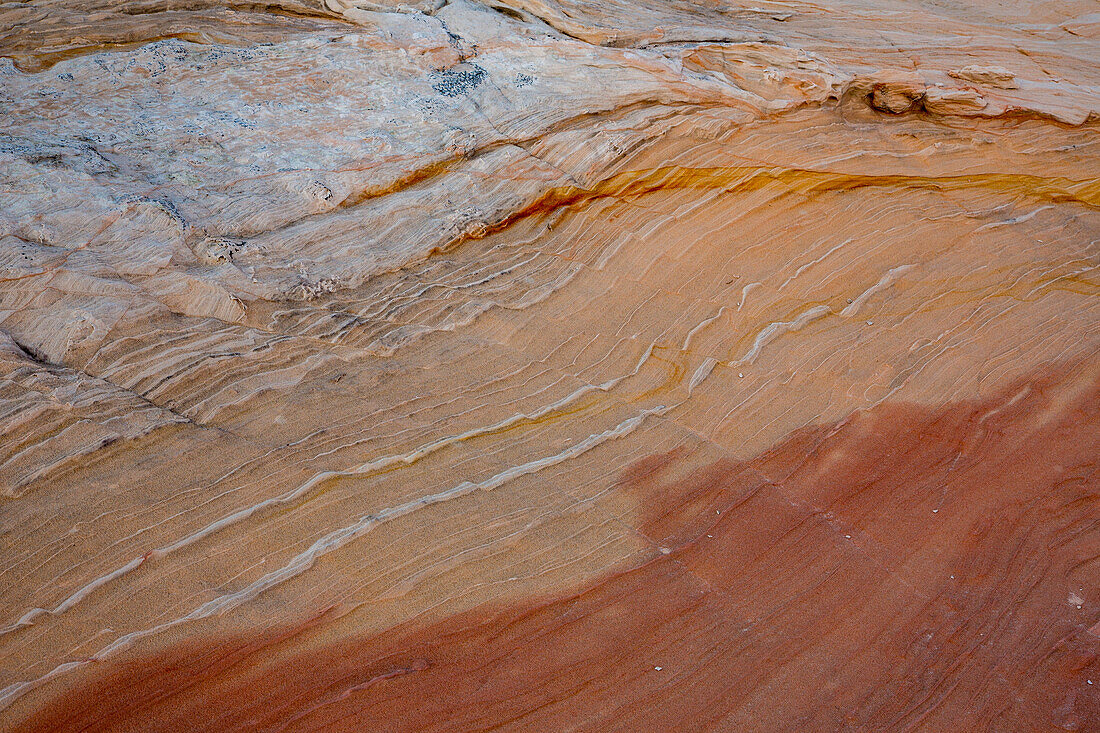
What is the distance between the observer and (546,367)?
5574 millimetres

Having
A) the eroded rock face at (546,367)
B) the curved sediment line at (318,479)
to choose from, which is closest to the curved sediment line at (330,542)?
the eroded rock face at (546,367)

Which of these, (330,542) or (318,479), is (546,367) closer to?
(318,479)

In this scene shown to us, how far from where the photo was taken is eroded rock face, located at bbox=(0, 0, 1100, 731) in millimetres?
3781

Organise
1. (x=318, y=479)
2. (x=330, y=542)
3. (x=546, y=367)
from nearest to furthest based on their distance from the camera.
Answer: (x=330, y=542) < (x=318, y=479) < (x=546, y=367)

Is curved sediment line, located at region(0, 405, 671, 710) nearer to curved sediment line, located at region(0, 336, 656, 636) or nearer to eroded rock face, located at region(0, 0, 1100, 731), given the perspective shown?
eroded rock face, located at region(0, 0, 1100, 731)

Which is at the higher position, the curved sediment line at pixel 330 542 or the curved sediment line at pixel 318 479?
the curved sediment line at pixel 318 479

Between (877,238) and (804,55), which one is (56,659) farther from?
(804,55)

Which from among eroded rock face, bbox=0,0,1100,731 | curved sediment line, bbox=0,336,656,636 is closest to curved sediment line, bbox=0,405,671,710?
eroded rock face, bbox=0,0,1100,731

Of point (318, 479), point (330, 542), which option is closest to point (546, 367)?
point (318, 479)

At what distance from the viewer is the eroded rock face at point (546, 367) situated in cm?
378

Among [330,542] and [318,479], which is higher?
[318,479]

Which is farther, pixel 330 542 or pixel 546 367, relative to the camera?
pixel 546 367

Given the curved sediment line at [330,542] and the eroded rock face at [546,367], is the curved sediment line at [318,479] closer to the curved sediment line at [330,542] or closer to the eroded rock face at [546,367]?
the eroded rock face at [546,367]

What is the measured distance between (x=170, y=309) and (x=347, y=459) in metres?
Result: 1.91
